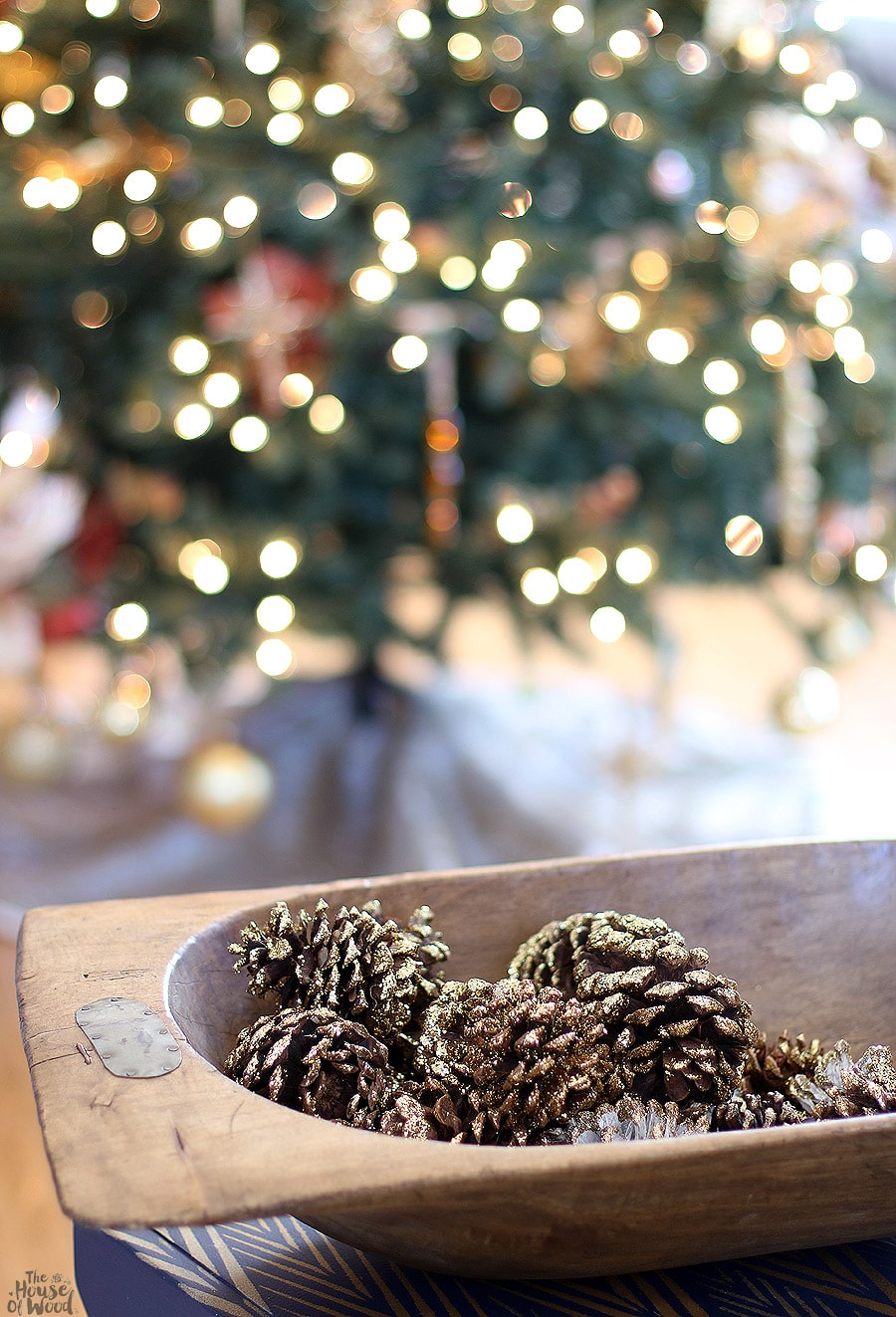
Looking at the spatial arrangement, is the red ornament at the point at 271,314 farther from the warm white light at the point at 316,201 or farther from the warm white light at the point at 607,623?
the warm white light at the point at 607,623

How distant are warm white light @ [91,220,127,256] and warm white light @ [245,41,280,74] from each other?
0.70 feet

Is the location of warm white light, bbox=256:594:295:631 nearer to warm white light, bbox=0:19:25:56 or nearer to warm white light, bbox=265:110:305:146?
warm white light, bbox=265:110:305:146

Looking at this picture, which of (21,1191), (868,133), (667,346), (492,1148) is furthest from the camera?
(868,133)

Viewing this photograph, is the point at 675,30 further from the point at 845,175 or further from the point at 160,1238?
the point at 160,1238

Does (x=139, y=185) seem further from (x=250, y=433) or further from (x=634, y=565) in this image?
(x=634, y=565)

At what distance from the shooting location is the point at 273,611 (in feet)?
4.37

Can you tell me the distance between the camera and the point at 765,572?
1.50 m

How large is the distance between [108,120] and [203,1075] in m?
1.21

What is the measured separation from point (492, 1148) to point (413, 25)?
1231mm

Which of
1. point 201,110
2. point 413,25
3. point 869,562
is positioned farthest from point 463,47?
point 869,562

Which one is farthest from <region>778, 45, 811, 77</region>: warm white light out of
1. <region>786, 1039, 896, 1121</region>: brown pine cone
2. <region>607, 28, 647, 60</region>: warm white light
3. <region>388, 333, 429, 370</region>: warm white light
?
<region>786, 1039, 896, 1121</region>: brown pine cone

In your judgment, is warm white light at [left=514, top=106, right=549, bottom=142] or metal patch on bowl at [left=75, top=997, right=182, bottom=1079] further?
warm white light at [left=514, top=106, right=549, bottom=142]

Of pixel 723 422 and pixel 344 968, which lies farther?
pixel 723 422

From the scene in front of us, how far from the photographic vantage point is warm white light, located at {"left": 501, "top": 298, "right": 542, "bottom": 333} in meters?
1.29
